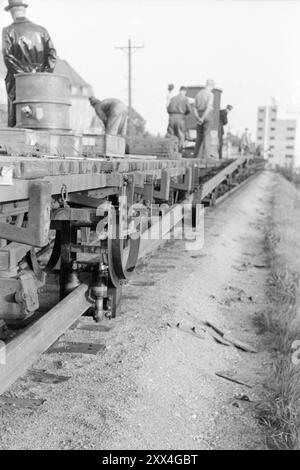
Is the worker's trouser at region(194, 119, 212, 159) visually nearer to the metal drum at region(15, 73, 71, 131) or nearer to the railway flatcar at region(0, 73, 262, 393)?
the railway flatcar at region(0, 73, 262, 393)

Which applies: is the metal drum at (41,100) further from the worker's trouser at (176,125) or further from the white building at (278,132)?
the white building at (278,132)

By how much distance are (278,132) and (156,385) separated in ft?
198

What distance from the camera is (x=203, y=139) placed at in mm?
13617

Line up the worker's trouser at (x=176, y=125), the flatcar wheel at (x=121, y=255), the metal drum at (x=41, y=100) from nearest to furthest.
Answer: the flatcar wheel at (x=121, y=255) → the metal drum at (x=41, y=100) → the worker's trouser at (x=176, y=125)

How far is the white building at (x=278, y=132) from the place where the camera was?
2227 inches

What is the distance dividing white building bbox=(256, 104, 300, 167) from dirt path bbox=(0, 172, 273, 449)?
5082 cm

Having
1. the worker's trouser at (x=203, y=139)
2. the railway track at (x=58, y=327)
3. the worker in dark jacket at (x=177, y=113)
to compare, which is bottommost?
the railway track at (x=58, y=327)

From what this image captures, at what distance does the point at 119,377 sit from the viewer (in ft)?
13.1

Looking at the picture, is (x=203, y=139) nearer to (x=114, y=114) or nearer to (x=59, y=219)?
(x=114, y=114)

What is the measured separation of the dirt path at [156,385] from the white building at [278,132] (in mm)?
50822

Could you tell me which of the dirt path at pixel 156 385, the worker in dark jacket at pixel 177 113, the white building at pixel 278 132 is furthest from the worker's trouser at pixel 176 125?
the white building at pixel 278 132
